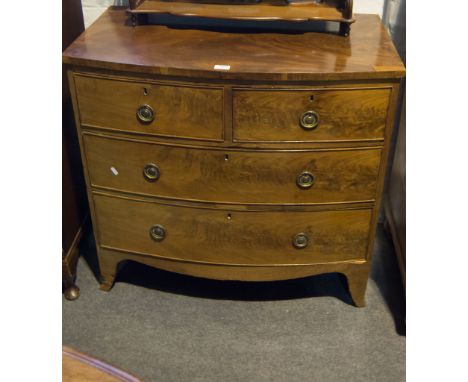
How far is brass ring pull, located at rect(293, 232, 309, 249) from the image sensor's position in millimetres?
1871

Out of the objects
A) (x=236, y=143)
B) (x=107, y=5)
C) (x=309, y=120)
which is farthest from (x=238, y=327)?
(x=107, y=5)

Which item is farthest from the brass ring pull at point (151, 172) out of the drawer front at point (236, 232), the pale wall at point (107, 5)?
the pale wall at point (107, 5)

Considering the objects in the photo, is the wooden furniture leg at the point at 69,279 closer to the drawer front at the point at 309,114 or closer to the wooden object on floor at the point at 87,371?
the drawer front at the point at 309,114

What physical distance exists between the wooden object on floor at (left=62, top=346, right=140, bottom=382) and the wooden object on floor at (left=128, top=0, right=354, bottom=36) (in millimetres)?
1180

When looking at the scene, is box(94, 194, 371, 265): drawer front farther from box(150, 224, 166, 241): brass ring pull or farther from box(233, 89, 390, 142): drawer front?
box(233, 89, 390, 142): drawer front

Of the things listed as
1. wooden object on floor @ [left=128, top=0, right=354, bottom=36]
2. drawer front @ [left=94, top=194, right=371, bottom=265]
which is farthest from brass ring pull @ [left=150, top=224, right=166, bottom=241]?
wooden object on floor @ [left=128, top=0, right=354, bottom=36]

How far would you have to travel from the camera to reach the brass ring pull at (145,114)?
1.68 metres

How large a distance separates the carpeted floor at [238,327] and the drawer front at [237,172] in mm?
519

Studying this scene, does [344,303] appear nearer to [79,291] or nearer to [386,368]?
[386,368]

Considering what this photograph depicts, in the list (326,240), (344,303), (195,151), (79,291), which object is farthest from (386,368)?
(79,291)

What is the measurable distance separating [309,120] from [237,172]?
283mm

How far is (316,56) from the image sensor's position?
167 cm

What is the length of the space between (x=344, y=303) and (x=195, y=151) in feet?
2.91

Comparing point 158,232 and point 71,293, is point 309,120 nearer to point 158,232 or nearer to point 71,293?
point 158,232
